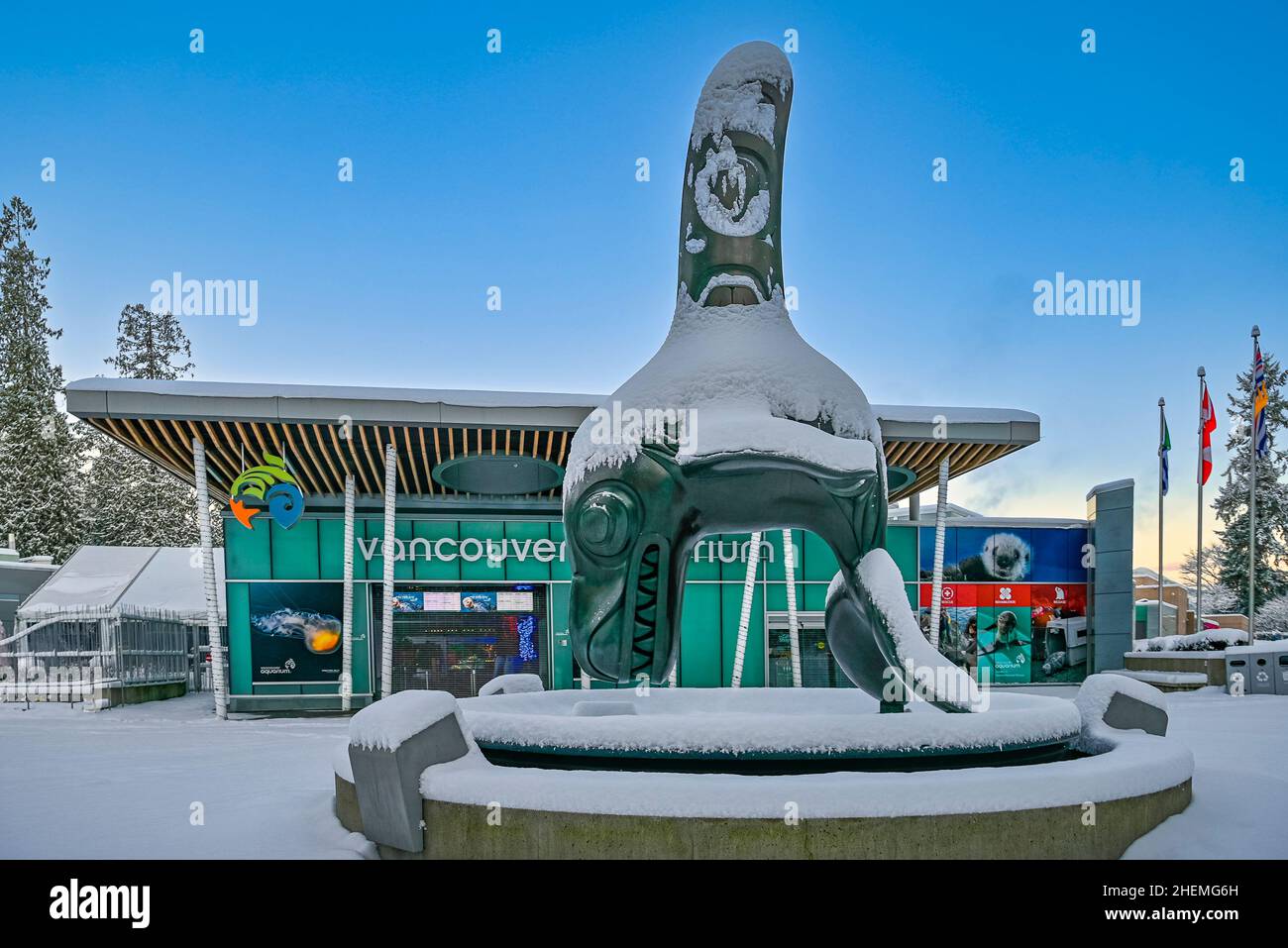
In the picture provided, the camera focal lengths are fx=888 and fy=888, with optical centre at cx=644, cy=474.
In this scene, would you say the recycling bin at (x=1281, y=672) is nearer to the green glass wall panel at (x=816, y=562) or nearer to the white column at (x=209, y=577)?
the green glass wall panel at (x=816, y=562)

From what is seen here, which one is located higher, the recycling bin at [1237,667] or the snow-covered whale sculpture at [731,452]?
the snow-covered whale sculpture at [731,452]

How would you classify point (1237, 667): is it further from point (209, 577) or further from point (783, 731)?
point (209, 577)

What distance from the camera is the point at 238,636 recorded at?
70.2 feet

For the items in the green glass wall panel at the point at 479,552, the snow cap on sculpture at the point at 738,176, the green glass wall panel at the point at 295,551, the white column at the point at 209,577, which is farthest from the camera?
the green glass wall panel at the point at 479,552

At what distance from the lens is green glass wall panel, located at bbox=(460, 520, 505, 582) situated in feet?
74.0

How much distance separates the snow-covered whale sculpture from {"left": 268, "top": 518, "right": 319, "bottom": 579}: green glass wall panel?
53.6 ft

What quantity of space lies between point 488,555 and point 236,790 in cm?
1396

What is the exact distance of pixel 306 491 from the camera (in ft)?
71.6

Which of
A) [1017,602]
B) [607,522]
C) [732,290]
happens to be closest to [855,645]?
[607,522]

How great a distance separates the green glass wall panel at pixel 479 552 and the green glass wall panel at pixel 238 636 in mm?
5225

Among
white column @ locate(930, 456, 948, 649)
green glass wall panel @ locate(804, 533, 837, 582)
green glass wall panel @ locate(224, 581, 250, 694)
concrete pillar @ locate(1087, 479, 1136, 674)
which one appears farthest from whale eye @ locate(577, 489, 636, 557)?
concrete pillar @ locate(1087, 479, 1136, 674)

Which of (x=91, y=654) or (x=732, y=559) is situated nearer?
(x=91, y=654)

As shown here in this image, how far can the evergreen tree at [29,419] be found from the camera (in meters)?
37.4

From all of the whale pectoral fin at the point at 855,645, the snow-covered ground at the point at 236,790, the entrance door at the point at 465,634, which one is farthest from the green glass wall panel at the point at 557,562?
the whale pectoral fin at the point at 855,645
